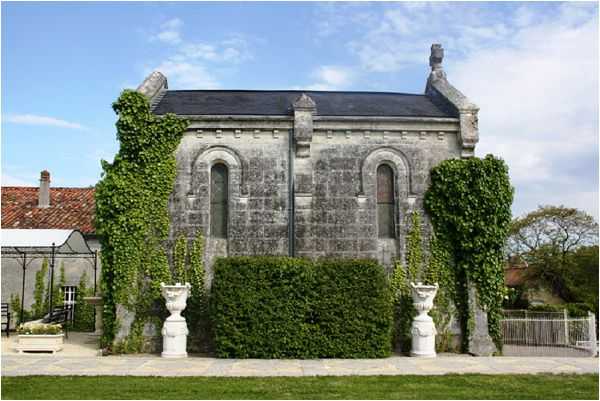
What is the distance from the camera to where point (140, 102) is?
45.6 ft

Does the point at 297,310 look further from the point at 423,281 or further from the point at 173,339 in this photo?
the point at 423,281

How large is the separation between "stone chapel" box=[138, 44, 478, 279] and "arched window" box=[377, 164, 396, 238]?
1.1 inches

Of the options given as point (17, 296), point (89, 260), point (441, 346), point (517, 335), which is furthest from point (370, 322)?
point (17, 296)

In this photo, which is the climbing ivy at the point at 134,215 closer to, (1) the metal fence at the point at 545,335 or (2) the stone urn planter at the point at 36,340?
(2) the stone urn planter at the point at 36,340

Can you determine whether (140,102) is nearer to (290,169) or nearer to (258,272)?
(290,169)

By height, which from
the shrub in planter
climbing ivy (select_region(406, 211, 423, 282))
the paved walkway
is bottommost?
the paved walkway

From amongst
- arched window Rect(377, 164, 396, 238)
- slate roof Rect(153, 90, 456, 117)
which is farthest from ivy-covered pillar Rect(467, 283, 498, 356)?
slate roof Rect(153, 90, 456, 117)

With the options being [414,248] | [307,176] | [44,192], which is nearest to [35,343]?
[307,176]

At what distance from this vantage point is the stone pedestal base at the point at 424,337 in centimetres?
1295

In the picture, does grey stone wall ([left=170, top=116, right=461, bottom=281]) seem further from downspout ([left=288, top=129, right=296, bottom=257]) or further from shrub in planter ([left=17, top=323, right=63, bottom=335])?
shrub in planter ([left=17, top=323, right=63, bottom=335])

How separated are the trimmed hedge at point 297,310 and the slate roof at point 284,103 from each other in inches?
181

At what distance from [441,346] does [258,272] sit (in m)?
5.30

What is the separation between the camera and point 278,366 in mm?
11188

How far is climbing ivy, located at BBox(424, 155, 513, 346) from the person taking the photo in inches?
534
